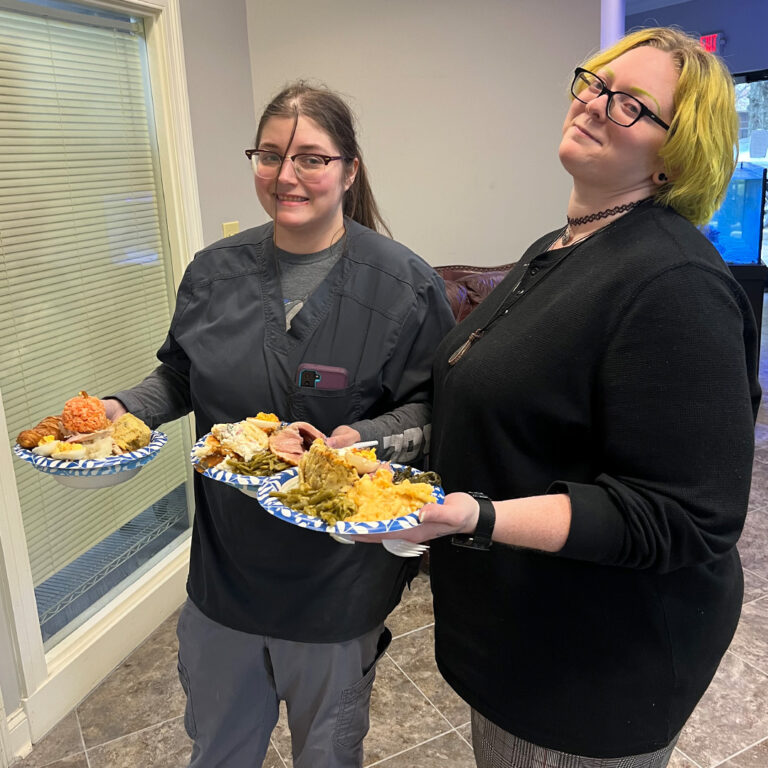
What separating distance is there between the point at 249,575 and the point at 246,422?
0.34 metres

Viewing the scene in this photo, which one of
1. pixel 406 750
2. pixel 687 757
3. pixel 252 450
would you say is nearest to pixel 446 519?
pixel 252 450

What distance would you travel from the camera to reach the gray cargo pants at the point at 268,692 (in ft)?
4.60

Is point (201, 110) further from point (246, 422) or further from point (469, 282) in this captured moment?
point (246, 422)

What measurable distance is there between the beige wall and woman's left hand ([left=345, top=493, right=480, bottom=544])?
7.00ft

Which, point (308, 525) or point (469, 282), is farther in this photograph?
point (469, 282)

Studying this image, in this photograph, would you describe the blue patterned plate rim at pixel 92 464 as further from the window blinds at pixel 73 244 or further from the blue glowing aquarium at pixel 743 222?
the blue glowing aquarium at pixel 743 222

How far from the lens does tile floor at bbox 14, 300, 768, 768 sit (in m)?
2.04

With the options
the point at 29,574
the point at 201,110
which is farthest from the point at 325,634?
the point at 201,110

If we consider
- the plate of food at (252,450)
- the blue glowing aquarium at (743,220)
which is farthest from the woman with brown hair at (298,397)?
the blue glowing aquarium at (743,220)

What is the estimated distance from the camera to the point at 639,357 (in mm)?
896

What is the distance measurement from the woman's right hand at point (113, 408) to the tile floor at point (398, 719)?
1152 mm

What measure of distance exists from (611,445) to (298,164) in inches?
30.2

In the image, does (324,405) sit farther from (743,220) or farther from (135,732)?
(743,220)

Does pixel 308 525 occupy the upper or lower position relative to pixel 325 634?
upper
